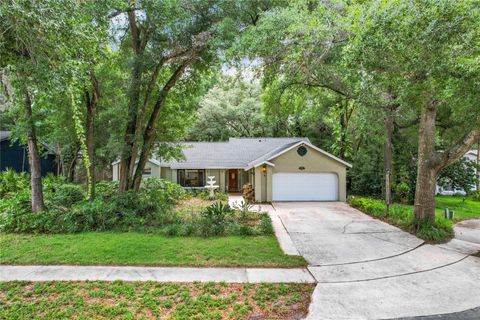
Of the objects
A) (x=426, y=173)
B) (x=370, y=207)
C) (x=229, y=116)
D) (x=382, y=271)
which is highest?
(x=229, y=116)

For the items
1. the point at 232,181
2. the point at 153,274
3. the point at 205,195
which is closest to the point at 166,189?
the point at 205,195

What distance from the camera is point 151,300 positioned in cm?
497

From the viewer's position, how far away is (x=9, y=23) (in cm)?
313

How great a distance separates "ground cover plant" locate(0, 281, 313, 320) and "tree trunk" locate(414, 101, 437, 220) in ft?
21.3

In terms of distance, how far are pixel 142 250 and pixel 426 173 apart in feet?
30.6

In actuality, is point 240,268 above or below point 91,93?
below

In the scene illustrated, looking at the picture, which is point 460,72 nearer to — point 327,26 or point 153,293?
point 327,26

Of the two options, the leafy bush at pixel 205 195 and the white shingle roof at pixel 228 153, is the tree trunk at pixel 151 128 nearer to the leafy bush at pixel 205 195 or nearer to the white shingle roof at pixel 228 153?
the leafy bush at pixel 205 195

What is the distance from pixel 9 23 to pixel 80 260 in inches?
217

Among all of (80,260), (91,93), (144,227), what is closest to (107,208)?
(144,227)

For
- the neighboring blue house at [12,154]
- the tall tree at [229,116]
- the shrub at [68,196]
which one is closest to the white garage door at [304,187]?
the shrub at [68,196]

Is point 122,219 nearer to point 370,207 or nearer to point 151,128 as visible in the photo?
point 151,128

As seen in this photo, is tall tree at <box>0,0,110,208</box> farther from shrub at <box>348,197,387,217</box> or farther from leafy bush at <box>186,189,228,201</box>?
leafy bush at <box>186,189,228,201</box>

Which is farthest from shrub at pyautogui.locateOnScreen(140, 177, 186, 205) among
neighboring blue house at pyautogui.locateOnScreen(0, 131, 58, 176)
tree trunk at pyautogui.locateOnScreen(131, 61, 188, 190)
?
neighboring blue house at pyautogui.locateOnScreen(0, 131, 58, 176)
